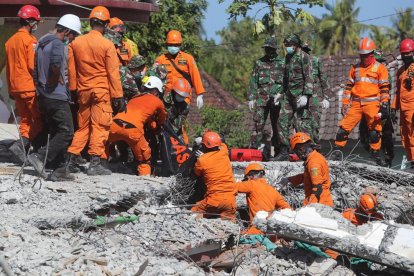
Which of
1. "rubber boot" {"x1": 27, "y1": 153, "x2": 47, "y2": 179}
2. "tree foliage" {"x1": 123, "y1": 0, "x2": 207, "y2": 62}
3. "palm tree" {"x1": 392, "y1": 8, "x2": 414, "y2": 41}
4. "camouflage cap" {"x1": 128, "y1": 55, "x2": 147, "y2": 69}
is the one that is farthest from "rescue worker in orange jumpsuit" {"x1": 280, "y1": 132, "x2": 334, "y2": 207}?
"palm tree" {"x1": 392, "y1": 8, "x2": 414, "y2": 41}

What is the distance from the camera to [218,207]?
39.3 ft

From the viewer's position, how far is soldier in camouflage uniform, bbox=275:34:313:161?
48.4 feet

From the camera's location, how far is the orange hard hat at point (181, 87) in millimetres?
14250

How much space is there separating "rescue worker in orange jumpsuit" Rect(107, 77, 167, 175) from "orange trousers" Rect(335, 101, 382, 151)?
2981mm

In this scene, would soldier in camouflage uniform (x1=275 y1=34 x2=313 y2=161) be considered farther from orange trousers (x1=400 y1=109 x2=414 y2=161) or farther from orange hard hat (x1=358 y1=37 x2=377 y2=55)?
orange trousers (x1=400 y1=109 x2=414 y2=161)

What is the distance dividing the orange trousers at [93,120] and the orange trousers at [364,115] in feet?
13.8

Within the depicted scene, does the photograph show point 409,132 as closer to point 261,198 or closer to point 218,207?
point 261,198

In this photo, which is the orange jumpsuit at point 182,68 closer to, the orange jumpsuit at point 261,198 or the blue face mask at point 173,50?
the blue face mask at point 173,50

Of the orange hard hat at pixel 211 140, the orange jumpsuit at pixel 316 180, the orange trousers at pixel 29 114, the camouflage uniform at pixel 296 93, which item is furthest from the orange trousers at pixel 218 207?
the camouflage uniform at pixel 296 93

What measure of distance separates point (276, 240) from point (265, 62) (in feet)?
14.4

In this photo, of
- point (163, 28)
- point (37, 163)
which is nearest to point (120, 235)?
point (37, 163)

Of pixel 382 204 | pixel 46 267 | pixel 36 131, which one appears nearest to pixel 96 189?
pixel 36 131

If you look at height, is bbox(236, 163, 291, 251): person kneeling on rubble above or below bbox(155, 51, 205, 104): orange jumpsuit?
below

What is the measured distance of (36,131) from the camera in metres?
12.4
